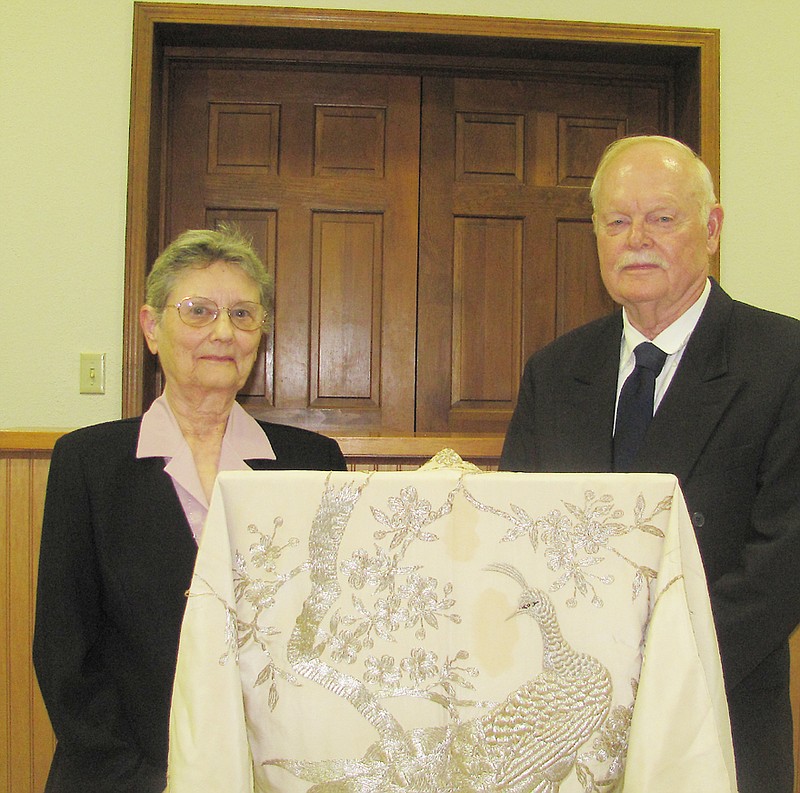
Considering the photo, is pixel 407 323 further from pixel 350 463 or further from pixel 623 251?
pixel 623 251

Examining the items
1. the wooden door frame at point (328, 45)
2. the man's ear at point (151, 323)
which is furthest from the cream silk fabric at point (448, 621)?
the wooden door frame at point (328, 45)

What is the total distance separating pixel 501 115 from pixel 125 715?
241 cm

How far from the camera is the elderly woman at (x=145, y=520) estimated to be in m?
1.22

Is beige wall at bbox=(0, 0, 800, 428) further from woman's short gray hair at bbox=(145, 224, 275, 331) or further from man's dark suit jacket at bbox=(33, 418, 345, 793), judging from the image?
man's dark suit jacket at bbox=(33, 418, 345, 793)

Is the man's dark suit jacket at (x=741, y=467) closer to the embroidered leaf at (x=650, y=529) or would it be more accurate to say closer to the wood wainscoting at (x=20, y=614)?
the embroidered leaf at (x=650, y=529)

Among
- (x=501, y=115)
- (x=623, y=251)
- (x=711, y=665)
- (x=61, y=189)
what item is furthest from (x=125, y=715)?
(x=501, y=115)

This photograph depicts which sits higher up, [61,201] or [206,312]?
[61,201]

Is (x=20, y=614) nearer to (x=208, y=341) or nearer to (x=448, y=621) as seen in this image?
(x=208, y=341)

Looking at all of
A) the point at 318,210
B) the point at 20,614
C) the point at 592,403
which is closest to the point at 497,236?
the point at 318,210

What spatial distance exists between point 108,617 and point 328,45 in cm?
219

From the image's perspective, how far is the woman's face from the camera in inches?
54.6

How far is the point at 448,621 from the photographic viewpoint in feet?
2.69

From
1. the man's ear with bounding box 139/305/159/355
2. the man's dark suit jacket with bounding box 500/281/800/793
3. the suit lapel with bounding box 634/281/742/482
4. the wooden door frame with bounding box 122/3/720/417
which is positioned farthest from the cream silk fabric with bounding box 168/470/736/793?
the wooden door frame with bounding box 122/3/720/417

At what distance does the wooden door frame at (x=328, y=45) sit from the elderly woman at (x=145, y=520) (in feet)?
4.14
